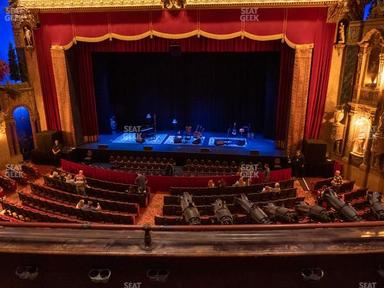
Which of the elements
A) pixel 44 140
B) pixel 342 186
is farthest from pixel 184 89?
pixel 342 186

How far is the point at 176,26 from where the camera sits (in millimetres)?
14133

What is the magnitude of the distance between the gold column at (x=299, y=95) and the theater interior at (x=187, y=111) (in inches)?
1.9

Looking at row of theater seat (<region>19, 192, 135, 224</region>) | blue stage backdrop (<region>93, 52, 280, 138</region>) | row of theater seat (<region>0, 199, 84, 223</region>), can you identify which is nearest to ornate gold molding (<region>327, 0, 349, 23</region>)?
blue stage backdrop (<region>93, 52, 280, 138</region>)

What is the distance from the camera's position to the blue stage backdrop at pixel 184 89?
60.7 feet

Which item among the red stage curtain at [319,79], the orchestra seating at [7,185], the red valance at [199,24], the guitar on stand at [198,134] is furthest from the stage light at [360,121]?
the orchestra seating at [7,185]

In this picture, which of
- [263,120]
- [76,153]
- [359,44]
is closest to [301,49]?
[359,44]

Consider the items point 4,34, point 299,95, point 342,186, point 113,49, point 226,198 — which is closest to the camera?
point 226,198

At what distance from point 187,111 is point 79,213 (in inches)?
453

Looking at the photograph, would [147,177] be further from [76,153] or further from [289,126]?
[289,126]

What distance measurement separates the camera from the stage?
15102 mm

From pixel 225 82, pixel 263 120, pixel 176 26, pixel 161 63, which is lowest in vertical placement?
pixel 263 120

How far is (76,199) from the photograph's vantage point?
10.9 metres

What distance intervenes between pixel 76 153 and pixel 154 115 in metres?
5.51

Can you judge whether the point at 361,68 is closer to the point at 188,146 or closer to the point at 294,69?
the point at 294,69
